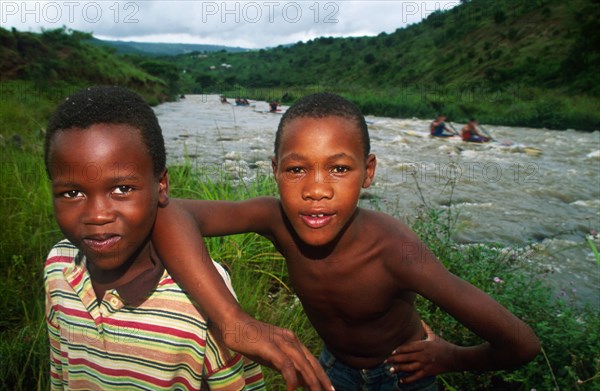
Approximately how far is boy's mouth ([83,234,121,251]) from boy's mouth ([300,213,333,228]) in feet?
1.77

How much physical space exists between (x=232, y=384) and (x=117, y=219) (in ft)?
1.77

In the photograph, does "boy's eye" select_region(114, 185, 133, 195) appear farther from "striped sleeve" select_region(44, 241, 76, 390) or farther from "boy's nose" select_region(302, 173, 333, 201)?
"boy's nose" select_region(302, 173, 333, 201)

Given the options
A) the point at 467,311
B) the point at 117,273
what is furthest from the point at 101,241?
the point at 467,311

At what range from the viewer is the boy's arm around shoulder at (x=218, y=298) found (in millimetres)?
890

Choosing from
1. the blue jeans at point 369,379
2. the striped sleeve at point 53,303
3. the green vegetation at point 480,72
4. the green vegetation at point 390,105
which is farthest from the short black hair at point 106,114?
the green vegetation at point 480,72

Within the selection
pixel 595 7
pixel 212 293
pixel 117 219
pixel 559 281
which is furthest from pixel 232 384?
pixel 595 7

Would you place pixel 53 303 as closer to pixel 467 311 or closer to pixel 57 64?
pixel 467 311

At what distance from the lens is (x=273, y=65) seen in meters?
46.9

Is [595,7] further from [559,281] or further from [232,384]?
[232,384]

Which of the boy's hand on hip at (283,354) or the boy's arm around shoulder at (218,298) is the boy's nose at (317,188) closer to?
the boy's arm around shoulder at (218,298)

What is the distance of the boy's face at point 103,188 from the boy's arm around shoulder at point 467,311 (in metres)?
0.79

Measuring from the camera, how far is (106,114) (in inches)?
43.6

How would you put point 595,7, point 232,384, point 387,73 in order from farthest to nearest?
1. point 387,73
2. point 595,7
3. point 232,384

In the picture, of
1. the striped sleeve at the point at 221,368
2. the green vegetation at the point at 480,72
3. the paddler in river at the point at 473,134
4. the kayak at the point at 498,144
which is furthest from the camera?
the green vegetation at the point at 480,72
